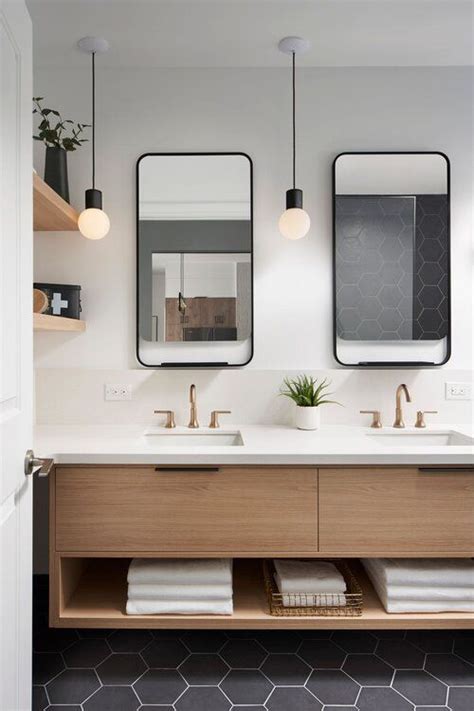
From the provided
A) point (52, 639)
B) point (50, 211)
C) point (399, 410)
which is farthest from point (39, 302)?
point (399, 410)

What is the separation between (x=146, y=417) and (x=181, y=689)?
1099 millimetres

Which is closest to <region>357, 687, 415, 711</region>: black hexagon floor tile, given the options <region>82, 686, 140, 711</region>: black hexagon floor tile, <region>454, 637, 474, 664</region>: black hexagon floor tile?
<region>454, 637, 474, 664</region>: black hexagon floor tile

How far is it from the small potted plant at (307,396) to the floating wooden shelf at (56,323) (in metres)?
0.99

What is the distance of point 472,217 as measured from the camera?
2.37 meters

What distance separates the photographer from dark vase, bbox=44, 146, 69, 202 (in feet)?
7.21

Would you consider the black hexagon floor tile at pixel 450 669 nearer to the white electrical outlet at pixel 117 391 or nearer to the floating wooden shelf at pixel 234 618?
the floating wooden shelf at pixel 234 618

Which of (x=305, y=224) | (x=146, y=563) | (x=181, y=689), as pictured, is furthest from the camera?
(x=305, y=224)

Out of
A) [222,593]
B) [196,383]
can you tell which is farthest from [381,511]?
[196,383]

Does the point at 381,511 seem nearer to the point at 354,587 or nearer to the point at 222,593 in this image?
the point at 354,587

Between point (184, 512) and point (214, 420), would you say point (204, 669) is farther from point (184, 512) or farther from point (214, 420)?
point (214, 420)

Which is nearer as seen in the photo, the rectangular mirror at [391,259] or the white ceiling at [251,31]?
the white ceiling at [251,31]

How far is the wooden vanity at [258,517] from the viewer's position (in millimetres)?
1710

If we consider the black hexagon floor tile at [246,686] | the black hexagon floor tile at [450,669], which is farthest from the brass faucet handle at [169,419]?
the black hexagon floor tile at [450,669]

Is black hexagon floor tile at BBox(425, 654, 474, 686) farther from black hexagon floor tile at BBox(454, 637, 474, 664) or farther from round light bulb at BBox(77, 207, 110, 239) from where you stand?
round light bulb at BBox(77, 207, 110, 239)
